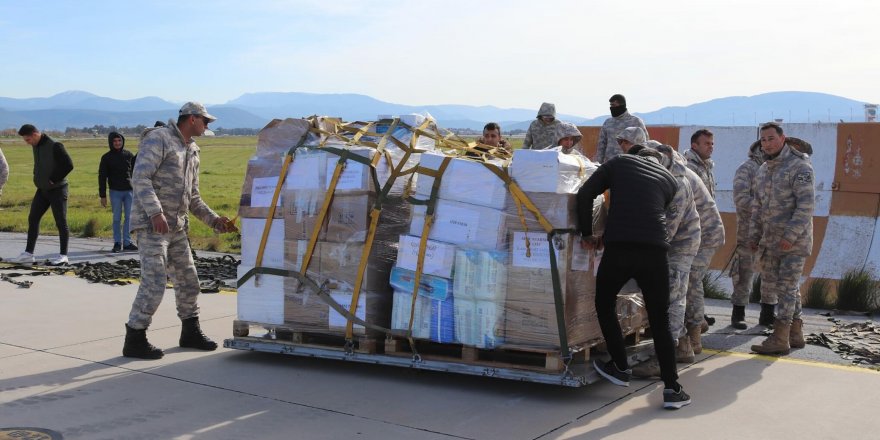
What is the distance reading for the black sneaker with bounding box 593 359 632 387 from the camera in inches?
242

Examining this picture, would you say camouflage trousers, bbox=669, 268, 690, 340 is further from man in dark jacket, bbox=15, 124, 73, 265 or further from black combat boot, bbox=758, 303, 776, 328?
man in dark jacket, bbox=15, 124, 73, 265

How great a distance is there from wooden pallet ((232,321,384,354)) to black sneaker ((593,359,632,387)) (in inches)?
64.7

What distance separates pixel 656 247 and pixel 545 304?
0.83 meters

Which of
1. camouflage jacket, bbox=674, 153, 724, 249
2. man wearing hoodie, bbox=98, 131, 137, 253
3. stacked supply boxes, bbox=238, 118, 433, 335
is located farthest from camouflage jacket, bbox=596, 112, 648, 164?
man wearing hoodie, bbox=98, 131, 137, 253

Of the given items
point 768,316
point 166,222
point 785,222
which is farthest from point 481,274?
point 768,316

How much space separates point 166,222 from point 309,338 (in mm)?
1485

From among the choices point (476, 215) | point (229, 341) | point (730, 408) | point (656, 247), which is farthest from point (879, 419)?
point (229, 341)

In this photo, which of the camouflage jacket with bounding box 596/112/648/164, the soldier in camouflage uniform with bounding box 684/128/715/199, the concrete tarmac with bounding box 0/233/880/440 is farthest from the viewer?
the camouflage jacket with bounding box 596/112/648/164

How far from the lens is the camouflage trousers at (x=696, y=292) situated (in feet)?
24.4

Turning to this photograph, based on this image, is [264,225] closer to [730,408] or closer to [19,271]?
[730,408]

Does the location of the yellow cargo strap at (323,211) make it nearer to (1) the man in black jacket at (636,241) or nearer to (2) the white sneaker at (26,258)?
(1) the man in black jacket at (636,241)

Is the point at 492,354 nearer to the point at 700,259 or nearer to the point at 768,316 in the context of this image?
the point at 700,259

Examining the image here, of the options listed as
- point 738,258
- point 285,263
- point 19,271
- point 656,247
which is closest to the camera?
point 656,247

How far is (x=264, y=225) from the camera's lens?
7.03m
